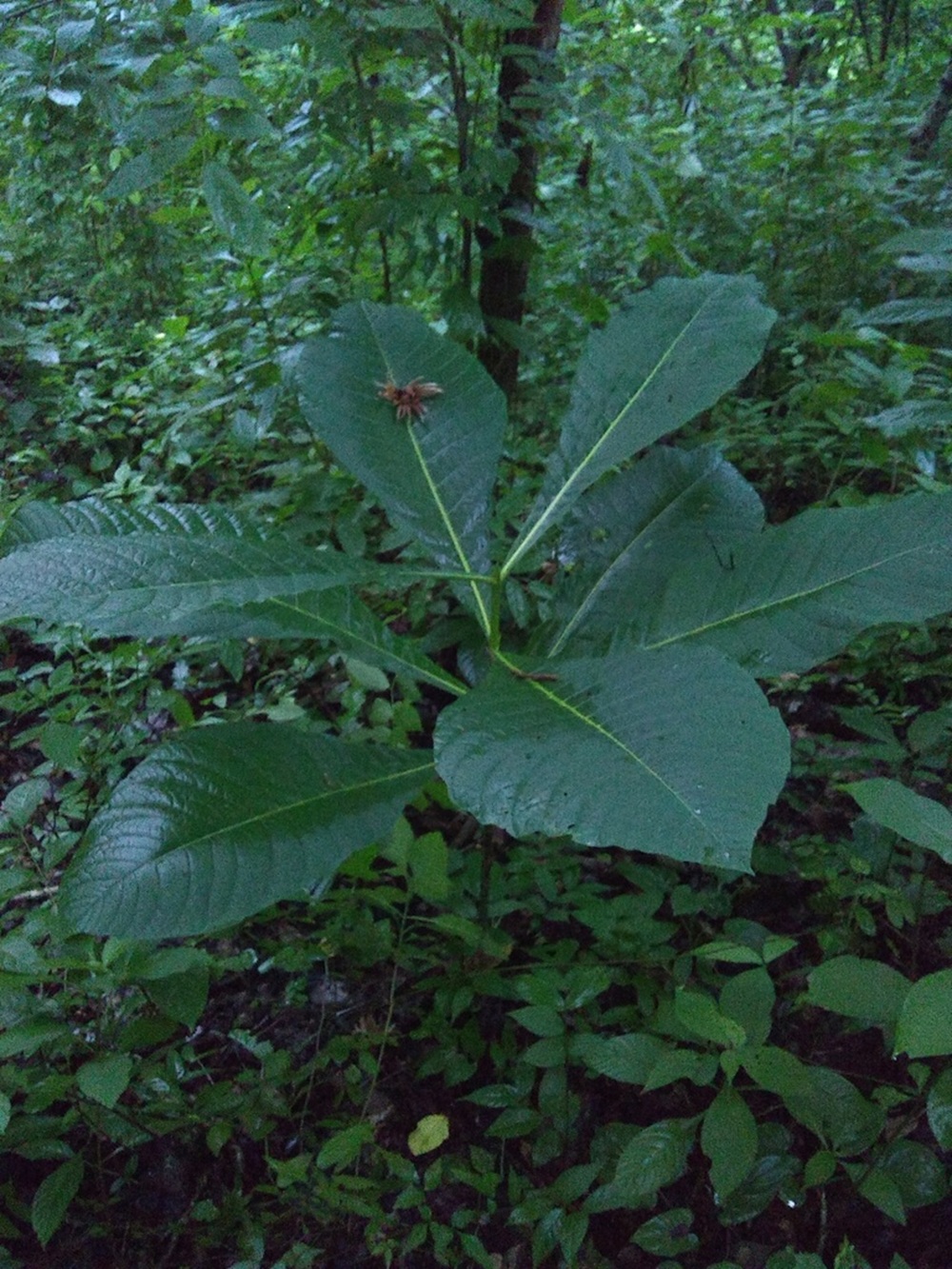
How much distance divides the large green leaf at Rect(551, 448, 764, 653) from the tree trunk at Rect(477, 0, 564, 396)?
65cm

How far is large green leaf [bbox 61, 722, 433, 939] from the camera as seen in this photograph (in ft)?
3.26

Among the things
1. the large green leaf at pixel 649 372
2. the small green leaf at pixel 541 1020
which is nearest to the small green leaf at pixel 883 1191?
the small green leaf at pixel 541 1020

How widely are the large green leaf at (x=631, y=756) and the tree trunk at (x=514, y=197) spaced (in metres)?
1.13

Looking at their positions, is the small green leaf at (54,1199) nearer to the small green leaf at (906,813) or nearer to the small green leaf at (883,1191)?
the small green leaf at (883,1191)

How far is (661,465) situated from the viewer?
5.09 feet

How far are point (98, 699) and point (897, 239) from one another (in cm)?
159

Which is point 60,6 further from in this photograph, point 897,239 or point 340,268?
point 897,239

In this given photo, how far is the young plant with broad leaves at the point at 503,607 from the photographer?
3.20ft

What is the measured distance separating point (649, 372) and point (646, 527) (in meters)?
0.25

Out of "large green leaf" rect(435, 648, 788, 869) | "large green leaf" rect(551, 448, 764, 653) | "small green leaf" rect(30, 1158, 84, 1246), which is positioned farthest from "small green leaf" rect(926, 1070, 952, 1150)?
"small green leaf" rect(30, 1158, 84, 1246)

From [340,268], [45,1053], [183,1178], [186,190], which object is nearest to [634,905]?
[183,1178]

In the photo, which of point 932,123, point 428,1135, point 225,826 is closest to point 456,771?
point 225,826

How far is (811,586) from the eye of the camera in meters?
1.23

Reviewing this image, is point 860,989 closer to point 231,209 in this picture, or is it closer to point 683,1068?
point 683,1068
